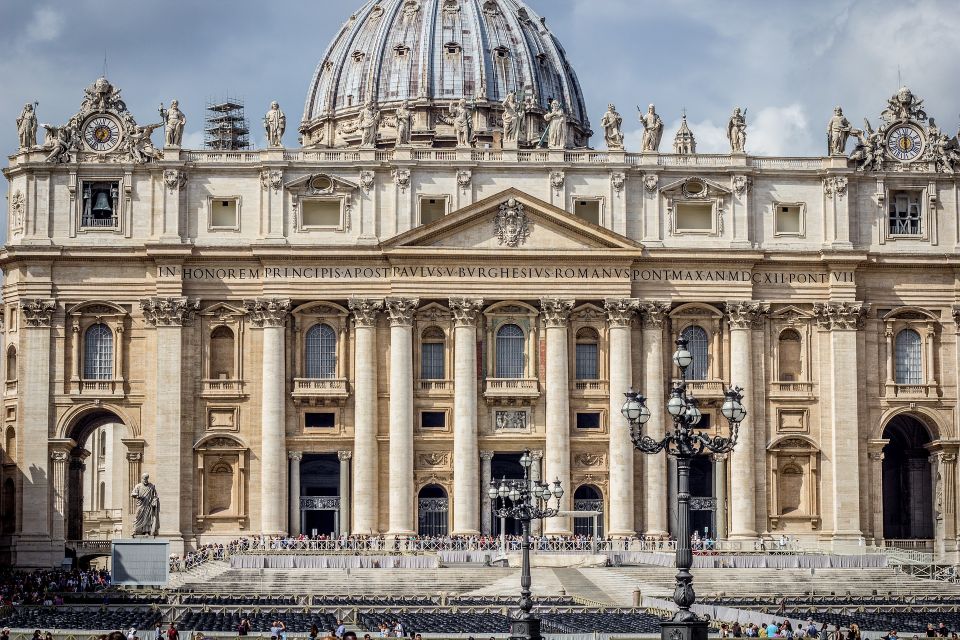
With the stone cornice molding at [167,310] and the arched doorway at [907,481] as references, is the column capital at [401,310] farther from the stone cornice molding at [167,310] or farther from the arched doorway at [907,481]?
the arched doorway at [907,481]

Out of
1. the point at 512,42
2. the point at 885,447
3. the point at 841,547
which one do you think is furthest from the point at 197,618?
the point at 512,42

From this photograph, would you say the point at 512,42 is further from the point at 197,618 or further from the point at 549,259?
the point at 197,618

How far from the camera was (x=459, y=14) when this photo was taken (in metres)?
139

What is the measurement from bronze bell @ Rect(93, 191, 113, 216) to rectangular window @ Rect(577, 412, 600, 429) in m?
24.9

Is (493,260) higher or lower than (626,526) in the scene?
higher

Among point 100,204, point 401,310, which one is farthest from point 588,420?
point 100,204

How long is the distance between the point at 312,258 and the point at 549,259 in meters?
11.4

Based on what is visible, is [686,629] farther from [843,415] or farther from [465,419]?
[843,415]

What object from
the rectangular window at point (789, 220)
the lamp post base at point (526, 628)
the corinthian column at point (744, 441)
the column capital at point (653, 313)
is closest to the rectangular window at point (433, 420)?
the column capital at point (653, 313)

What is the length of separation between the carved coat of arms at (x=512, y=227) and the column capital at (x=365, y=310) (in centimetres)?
664

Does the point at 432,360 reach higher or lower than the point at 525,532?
higher

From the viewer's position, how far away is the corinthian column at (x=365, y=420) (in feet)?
319

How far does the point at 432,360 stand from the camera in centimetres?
9938

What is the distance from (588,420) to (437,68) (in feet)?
139
